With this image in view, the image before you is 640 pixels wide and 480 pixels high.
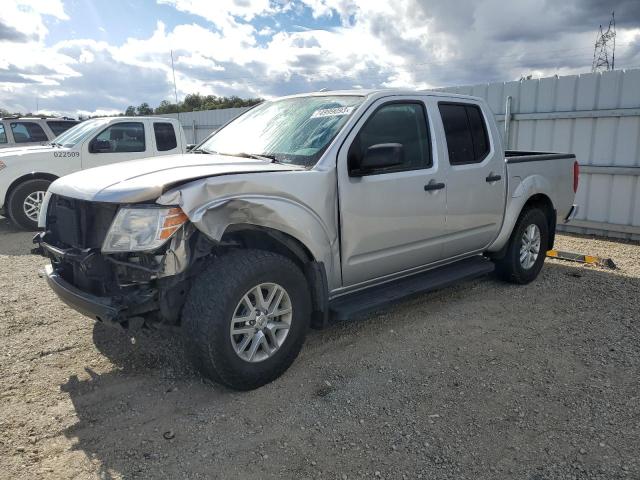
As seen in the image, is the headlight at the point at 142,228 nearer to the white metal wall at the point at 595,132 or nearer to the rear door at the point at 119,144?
the rear door at the point at 119,144

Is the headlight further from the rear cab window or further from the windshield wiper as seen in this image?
the rear cab window

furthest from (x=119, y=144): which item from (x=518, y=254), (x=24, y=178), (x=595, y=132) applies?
(x=595, y=132)

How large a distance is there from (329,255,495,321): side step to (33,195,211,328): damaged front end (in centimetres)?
118

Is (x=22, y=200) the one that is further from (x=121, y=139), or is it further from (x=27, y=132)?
(x=27, y=132)

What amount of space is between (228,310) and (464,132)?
292 centimetres

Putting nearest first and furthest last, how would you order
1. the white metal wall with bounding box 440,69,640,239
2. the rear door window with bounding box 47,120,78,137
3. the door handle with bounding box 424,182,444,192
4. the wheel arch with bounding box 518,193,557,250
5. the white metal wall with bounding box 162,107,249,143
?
1. the door handle with bounding box 424,182,444,192
2. the wheel arch with bounding box 518,193,557,250
3. the white metal wall with bounding box 440,69,640,239
4. the rear door window with bounding box 47,120,78,137
5. the white metal wall with bounding box 162,107,249,143

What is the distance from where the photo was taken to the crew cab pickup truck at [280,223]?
9.85 feet

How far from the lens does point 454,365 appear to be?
377 cm

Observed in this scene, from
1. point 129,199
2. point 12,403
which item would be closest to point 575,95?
point 129,199

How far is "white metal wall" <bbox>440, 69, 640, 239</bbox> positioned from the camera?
791cm

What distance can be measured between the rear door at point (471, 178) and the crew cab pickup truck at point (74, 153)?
6.69 meters

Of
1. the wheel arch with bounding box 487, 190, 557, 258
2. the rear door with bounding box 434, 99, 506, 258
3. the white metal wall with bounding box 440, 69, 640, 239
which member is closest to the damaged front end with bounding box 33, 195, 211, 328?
the rear door with bounding box 434, 99, 506, 258

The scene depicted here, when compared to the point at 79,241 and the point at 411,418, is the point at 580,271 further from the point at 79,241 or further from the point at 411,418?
the point at 79,241

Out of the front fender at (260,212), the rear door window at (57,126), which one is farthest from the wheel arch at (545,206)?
the rear door window at (57,126)
